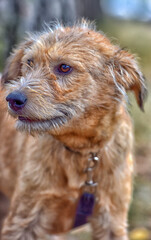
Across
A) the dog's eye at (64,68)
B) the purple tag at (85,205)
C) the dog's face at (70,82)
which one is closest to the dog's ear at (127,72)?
the dog's face at (70,82)

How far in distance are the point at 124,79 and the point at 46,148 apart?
0.99 meters

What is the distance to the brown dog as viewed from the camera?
3408 mm

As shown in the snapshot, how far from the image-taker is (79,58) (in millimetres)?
3486

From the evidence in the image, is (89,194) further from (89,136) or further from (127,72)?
(127,72)

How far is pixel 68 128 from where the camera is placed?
3.53 meters

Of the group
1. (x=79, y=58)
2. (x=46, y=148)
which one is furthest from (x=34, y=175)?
(x=79, y=58)

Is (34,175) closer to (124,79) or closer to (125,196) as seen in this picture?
(125,196)

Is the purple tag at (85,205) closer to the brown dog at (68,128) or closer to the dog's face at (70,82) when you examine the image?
the brown dog at (68,128)

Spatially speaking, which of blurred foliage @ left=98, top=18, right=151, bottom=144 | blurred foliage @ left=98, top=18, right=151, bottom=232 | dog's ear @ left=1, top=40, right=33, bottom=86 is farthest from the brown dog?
blurred foliage @ left=98, top=18, right=151, bottom=144

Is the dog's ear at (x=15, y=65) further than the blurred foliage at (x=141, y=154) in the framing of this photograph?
No

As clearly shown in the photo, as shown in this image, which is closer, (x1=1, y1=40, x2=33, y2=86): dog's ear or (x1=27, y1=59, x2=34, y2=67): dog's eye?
(x1=27, y1=59, x2=34, y2=67): dog's eye

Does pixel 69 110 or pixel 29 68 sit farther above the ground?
pixel 29 68

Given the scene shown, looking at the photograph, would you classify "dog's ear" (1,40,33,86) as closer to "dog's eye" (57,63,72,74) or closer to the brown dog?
the brown dog

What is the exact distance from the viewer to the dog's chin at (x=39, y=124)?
11.1 feet
